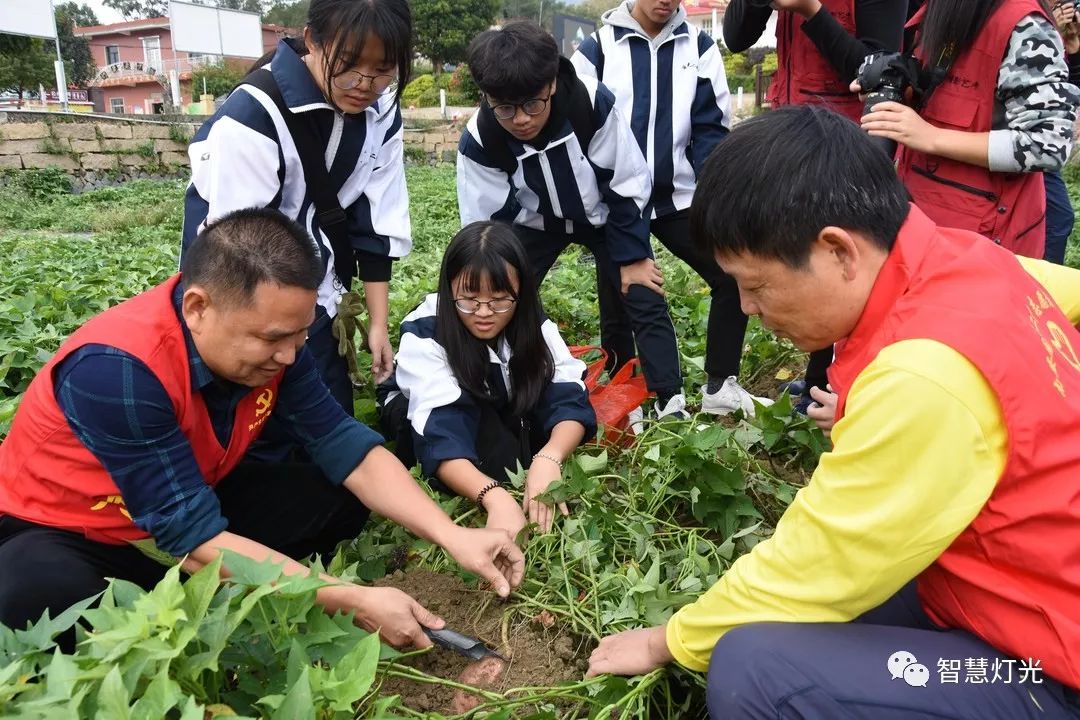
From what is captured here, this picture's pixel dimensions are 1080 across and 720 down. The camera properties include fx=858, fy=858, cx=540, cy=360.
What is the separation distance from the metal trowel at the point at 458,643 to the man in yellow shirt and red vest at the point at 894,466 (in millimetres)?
475

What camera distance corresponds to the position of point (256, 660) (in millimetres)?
1386

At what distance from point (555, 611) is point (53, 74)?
36435 mm

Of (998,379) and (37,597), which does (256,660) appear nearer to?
(37,597)

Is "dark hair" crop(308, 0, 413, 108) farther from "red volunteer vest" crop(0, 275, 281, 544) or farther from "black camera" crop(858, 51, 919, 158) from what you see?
"black camera" crop(858, 51, 919, 158)

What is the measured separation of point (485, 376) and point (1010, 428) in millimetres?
1682

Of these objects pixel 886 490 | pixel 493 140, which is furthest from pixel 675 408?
pixel 886 490

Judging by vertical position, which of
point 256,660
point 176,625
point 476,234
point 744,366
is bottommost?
Answer: point 744,366

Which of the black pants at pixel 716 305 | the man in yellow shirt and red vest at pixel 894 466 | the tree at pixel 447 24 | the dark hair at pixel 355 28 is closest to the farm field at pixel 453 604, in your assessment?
the black pants at pixel 716 305

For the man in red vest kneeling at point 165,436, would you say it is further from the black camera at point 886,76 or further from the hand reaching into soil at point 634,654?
the black camera at point 886,76

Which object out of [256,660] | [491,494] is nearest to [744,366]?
[491,494]

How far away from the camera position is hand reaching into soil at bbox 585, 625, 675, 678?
153 centimetres

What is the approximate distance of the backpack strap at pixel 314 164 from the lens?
2.48 metres

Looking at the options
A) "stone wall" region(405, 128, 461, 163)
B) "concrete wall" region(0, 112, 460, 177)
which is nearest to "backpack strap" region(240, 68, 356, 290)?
"concrete wall" region(0, 112, 460, 177)

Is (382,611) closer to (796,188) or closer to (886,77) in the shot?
(796,188)
